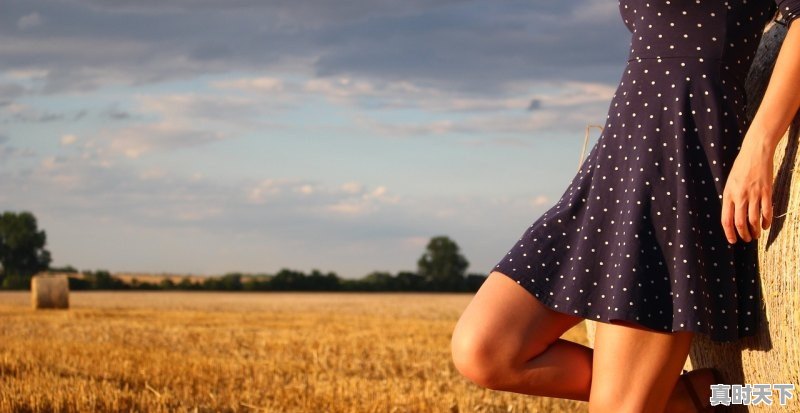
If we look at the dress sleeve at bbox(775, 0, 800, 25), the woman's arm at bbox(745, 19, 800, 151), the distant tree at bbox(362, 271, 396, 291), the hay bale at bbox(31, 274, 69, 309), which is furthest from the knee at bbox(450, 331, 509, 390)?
the distant tree at bbox(362, 271, 396, 291)

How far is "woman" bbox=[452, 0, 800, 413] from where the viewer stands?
2518 millimetres

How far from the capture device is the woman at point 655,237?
8.26 ft

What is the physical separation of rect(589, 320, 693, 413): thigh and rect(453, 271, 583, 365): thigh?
0.17m

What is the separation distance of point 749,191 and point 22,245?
58861 mm

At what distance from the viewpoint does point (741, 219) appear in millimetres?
2461

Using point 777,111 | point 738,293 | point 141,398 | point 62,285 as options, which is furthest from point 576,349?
point 62,285

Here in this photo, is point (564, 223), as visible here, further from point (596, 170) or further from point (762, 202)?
point (762, 202)

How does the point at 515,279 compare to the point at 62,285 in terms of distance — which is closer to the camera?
the point at 515,279

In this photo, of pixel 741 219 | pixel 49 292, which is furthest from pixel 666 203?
pixel 49 292

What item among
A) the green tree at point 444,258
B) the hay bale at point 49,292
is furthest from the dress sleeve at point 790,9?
the green tree at point 444,258

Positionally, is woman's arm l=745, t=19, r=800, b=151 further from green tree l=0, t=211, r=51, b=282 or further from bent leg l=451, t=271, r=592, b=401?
green tree l=0, t=211, r=51, b=282

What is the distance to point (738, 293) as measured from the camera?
105 inches

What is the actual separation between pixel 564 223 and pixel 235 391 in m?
3.26

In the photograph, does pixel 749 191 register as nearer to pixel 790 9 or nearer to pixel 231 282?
pixel 790 9
